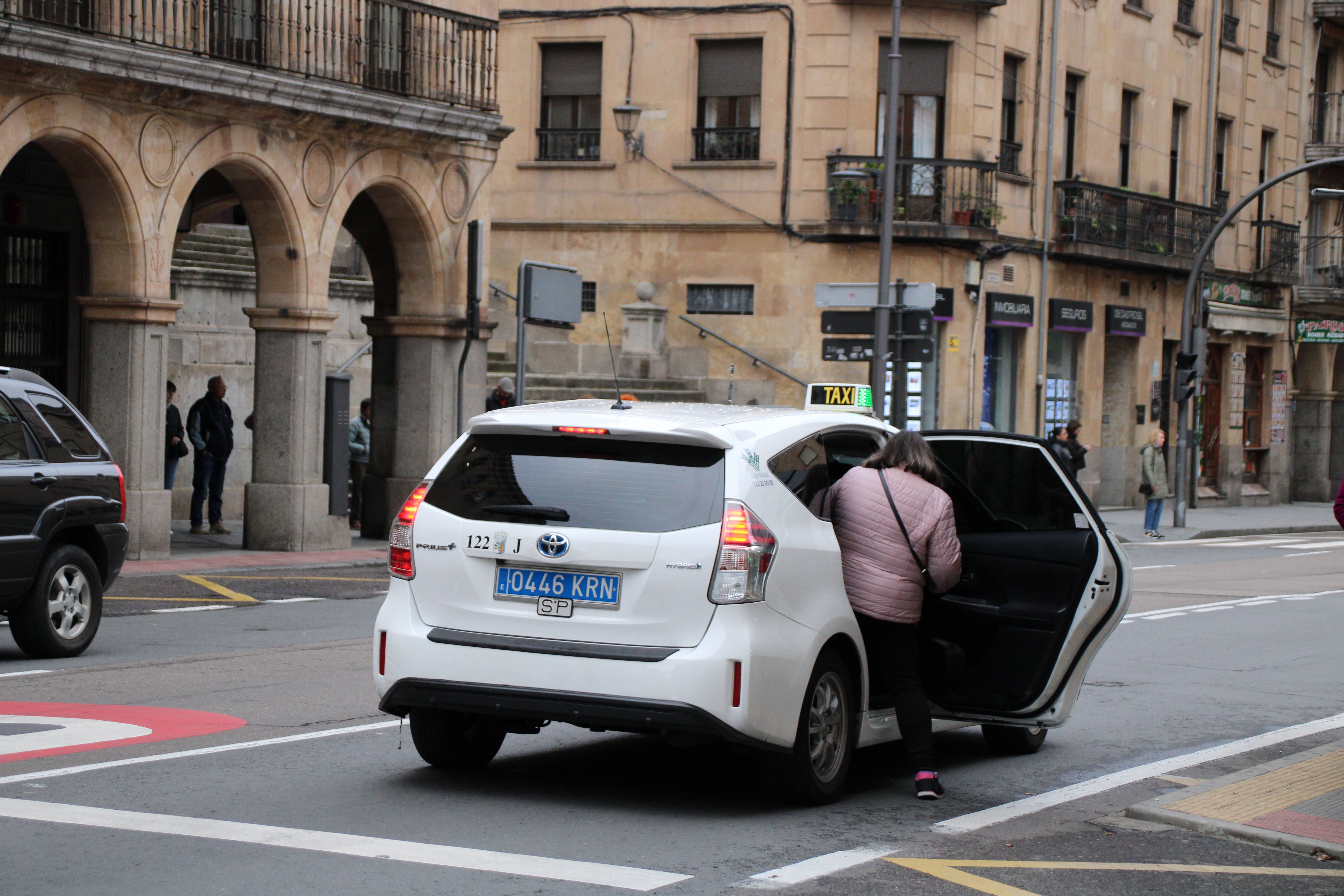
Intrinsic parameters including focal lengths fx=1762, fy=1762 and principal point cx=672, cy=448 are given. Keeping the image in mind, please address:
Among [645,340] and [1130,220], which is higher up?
[1130,220]

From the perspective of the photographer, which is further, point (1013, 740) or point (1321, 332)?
point (1321, 332)

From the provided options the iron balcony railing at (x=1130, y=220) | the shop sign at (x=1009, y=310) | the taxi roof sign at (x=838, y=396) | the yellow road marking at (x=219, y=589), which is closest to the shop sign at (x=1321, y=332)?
the iron balcony railing at (x=1130, y=220)

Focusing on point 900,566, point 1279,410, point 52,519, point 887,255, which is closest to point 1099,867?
point 900,566

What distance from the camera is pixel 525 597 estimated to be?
22.6ft

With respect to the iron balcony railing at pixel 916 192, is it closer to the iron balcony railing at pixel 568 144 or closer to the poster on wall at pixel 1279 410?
the iron balcony railing at pixel 568 144

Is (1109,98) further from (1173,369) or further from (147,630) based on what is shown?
(147,630)

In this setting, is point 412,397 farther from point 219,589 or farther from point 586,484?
point 586,484

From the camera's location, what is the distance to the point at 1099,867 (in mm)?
6301

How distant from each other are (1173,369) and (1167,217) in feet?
12.5

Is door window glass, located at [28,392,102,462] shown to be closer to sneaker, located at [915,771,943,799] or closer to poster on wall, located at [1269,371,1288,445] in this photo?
sneaker, located at [915,771,943,799]

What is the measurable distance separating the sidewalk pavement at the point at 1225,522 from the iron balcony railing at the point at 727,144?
9226 mm

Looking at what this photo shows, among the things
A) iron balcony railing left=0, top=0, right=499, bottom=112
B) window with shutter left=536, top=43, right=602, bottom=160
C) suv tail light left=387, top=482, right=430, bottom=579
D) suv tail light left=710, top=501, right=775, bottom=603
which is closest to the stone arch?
iron balcony railing left=0, top=0, right=499, bottom=112

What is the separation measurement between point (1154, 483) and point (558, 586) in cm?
2474

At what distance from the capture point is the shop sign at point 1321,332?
43469 millimetres
